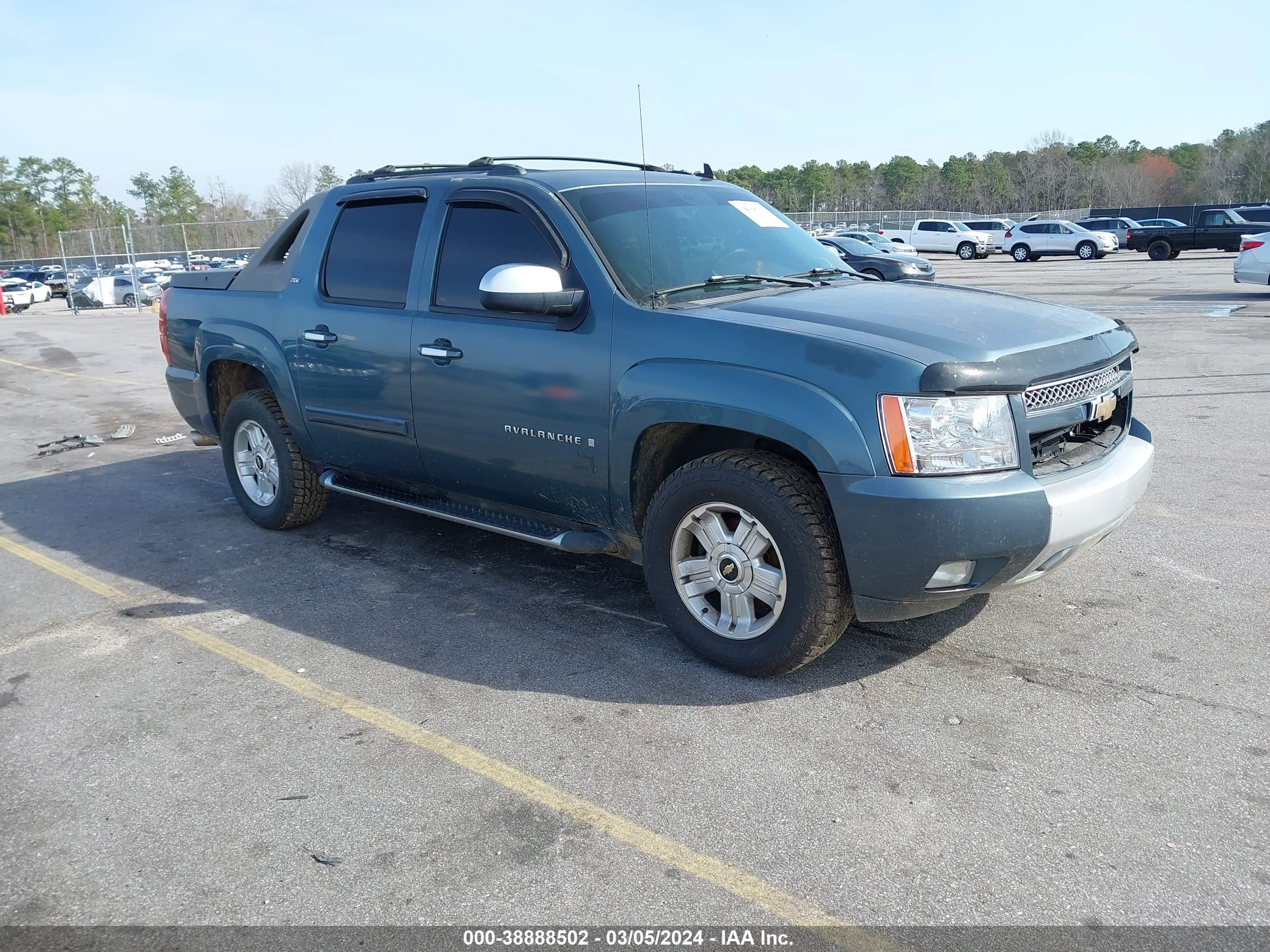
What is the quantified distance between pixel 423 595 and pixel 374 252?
1759 millimetres

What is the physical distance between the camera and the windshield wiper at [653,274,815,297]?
4.14 metres

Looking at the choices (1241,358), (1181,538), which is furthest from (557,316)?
(1241,358)

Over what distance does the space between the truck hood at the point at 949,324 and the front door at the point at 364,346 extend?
1741 mm

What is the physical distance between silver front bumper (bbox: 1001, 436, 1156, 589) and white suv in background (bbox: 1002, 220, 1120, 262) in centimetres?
3695

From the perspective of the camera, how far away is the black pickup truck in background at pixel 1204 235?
107 feet

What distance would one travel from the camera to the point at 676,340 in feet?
12.5

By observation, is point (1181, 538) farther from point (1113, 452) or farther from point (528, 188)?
point (528, 188)

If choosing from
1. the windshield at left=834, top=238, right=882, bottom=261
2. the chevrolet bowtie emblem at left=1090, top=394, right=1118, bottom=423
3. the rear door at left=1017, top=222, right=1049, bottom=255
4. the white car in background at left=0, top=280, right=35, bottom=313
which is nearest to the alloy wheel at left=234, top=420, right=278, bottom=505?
the chevrolet bowtie emblem at left=1090, top=394, right=1118, bottom=423

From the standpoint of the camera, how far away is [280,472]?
19.0ft

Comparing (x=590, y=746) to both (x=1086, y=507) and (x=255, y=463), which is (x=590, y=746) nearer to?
(x=1086, y=507)

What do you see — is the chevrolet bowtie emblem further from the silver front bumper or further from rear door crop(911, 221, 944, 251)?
rear door crop(911, 221, 944, 251)

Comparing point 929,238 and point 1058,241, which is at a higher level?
point 929,238

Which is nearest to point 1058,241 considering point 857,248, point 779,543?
point 857,248

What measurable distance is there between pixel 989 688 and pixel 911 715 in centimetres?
38
